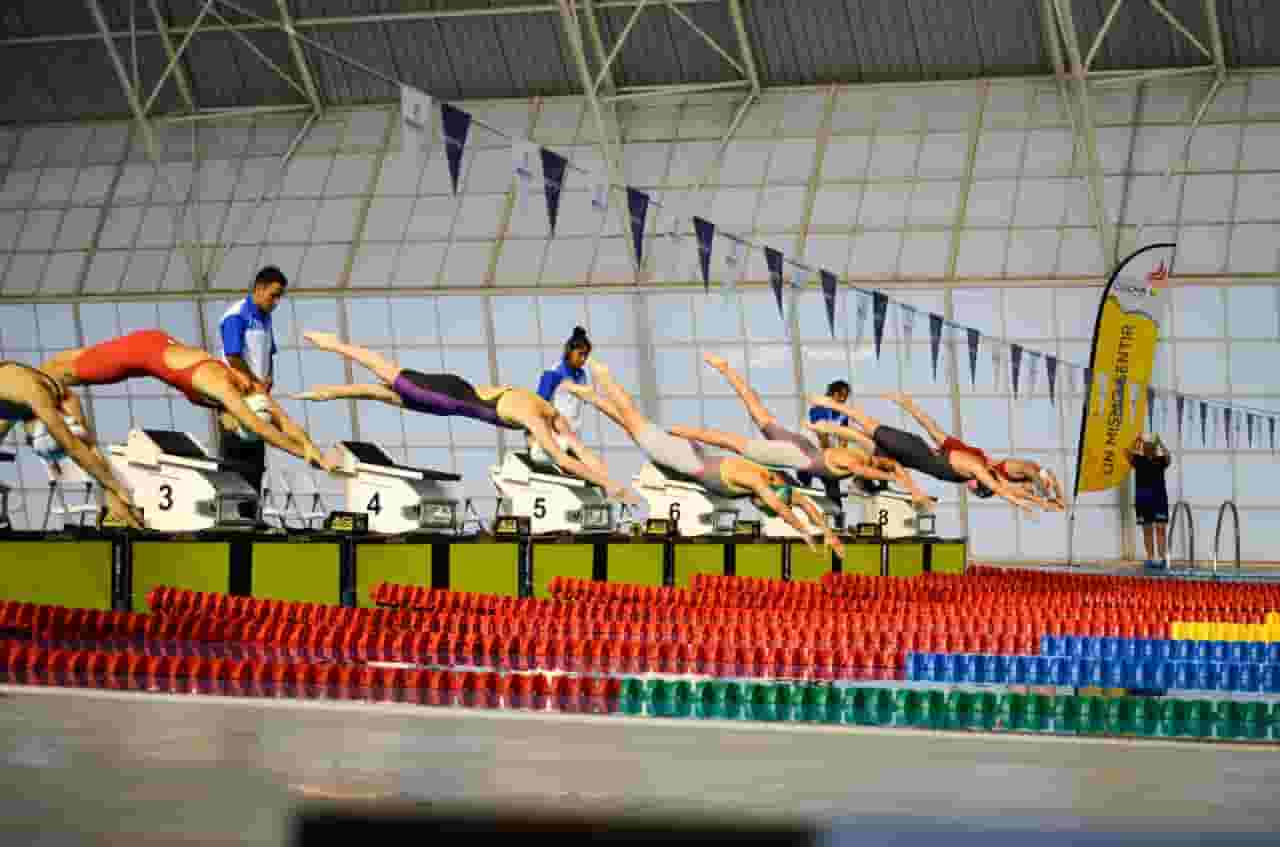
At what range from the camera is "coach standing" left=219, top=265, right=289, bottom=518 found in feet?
40.9

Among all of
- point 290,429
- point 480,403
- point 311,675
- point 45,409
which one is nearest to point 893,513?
point 480,403

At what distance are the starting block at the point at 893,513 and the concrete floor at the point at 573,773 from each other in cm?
1568

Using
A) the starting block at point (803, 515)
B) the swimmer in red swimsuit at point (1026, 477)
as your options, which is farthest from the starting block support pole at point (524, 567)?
the swimmer in red swimsuit at point (1026, 477)

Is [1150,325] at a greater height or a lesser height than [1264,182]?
lesser

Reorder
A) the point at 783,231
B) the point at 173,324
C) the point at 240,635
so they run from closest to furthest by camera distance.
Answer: the point at 240,635
the point at 783,231
the point at 173,324

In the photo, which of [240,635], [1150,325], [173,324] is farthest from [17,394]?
[173,324]

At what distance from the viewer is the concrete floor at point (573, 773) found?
16.4 feet

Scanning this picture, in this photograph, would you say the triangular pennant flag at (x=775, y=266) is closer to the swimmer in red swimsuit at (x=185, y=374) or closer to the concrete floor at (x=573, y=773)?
the swimmer in red swimsuit at (x=185, y=374)

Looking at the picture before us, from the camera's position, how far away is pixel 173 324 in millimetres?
35500

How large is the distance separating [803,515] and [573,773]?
14.7 metres

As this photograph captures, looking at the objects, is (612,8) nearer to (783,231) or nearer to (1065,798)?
(783,231)

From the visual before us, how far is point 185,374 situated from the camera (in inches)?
451

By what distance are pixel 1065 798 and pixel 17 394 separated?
7.25 m

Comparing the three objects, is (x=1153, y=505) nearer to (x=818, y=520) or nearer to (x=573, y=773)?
(x=818, y=520)
